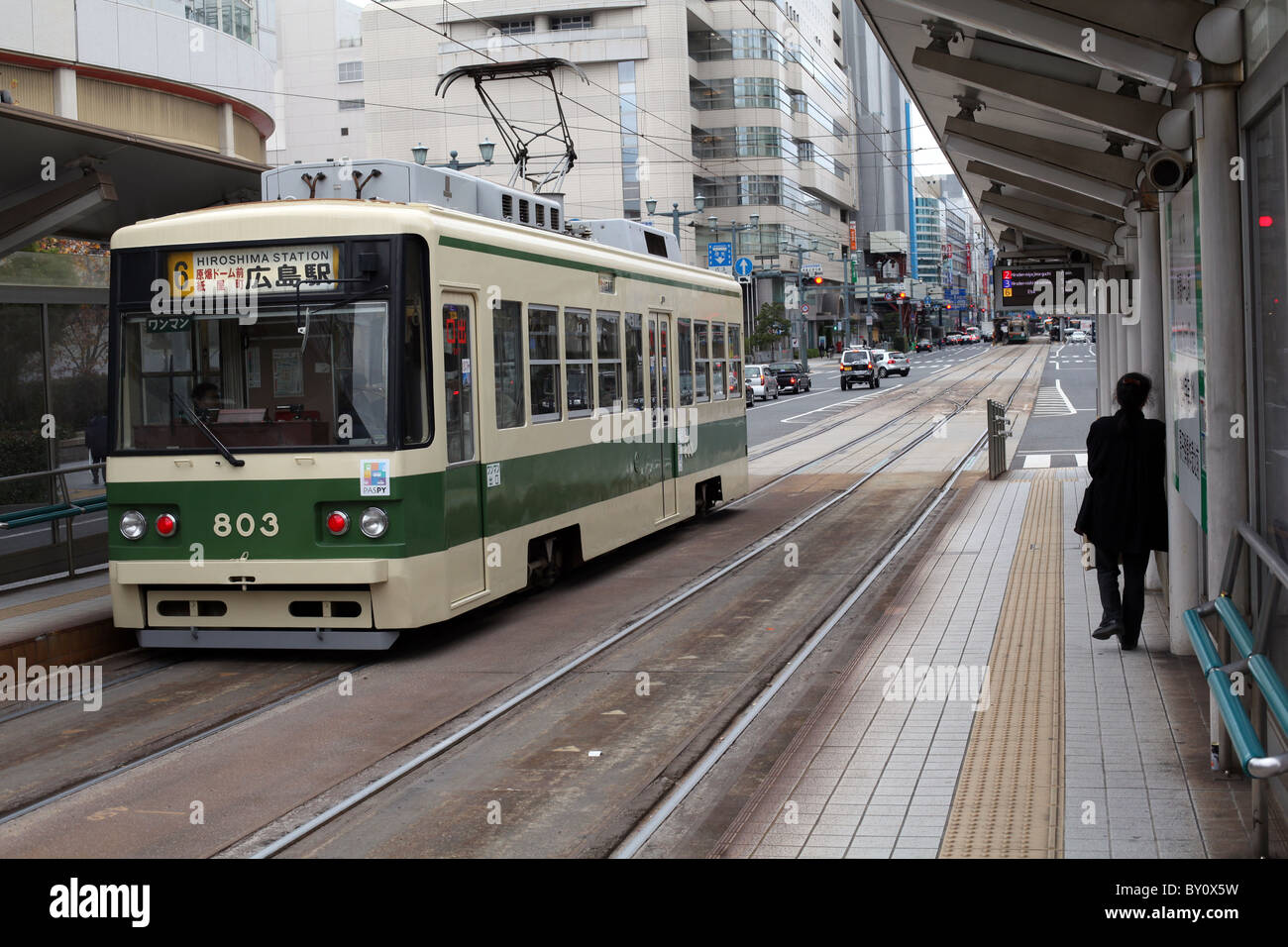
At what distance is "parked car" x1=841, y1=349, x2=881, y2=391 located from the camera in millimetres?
60156

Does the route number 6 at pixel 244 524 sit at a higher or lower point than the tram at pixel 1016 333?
lower

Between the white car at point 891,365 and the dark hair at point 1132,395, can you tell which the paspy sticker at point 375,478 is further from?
the white car at point 891,365

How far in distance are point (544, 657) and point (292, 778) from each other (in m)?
3.08

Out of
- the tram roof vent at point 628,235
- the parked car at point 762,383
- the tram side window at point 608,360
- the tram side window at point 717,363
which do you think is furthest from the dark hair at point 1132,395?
the parked car at point 762,383

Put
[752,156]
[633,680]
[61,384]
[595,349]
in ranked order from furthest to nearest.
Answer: [752,156] → [61,384] → [595,349] → [633,680]

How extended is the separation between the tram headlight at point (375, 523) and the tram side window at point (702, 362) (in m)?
7.65

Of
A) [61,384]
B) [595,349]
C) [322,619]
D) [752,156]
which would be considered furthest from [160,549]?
[752,156]

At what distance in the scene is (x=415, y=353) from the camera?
952 centimetres

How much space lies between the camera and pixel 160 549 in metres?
9.62

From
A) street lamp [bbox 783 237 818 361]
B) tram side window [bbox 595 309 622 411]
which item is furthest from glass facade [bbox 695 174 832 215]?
tram side window [bbox 595 309 622 411]

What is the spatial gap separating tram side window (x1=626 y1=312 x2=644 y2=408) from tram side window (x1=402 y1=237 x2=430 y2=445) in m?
4.64

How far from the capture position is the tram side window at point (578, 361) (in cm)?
1238
